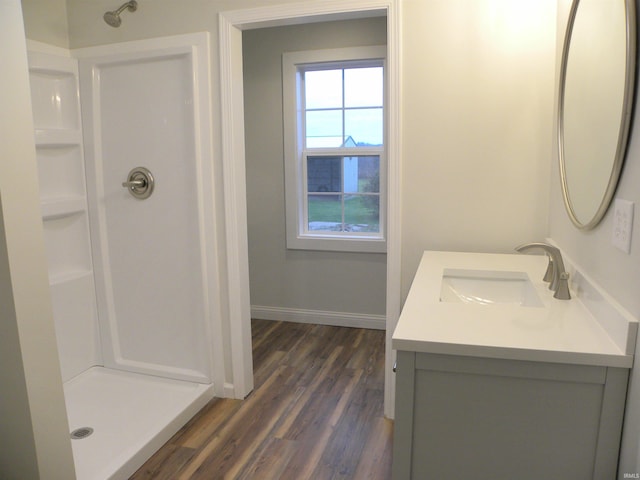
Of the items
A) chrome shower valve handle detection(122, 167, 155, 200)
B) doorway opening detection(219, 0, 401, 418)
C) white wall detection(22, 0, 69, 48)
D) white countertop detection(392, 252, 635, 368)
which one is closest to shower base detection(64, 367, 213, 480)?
doorway opening detection(219, 0, 401, 418)

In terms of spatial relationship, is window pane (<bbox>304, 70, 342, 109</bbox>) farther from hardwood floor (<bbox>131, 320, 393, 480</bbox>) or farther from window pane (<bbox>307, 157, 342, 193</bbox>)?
hardwood floor (<bbox>131, 320, 393, 480</bbox>)

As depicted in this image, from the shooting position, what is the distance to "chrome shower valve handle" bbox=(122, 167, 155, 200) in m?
2.65

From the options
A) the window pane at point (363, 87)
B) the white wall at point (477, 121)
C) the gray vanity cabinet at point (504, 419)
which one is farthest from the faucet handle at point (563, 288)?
the window pane at point (363, 87)

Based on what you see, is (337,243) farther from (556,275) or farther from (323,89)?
(556,275)

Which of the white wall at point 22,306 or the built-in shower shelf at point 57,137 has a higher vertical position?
the built-in shower shelf at point 57,137

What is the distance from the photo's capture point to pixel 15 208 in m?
1.47

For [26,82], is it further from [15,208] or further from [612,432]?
[612,432]

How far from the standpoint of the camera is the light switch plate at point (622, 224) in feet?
3.72

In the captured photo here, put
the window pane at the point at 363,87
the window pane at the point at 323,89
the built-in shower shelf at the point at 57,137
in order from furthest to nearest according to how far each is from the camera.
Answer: the window pane at the point at 323,89 < the window pane at the point at 363,87 < the built-in shower shelf at the point at 57,137

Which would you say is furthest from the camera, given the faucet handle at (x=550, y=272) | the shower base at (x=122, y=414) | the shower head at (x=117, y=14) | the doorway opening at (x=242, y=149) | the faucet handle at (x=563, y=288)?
the shower head at (x=117, y=14)

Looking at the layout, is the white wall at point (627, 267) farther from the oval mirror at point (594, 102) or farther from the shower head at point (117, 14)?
the shower head at point (117, 14)

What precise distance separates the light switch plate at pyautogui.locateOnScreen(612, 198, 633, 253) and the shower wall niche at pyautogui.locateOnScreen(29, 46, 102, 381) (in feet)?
8.38

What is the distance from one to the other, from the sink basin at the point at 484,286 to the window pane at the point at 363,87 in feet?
6.43

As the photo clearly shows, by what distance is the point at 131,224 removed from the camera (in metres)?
2.75
